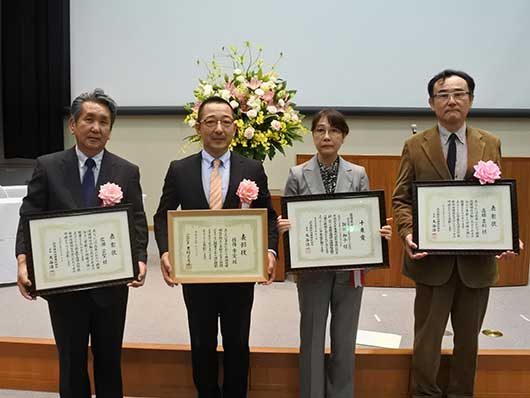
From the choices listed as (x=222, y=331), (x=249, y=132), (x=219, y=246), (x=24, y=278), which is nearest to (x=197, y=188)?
(x=219, y=246)

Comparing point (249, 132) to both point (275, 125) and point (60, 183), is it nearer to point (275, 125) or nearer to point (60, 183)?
point (275, 125)

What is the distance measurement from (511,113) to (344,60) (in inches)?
69.7

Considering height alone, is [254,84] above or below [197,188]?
above

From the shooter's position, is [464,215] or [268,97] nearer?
[464,215]

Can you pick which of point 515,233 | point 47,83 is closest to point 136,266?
point 515,233

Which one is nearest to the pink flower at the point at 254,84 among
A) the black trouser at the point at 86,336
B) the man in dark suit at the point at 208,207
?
the man in dark suit at the point at 208,207

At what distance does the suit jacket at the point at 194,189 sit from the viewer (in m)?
1.93

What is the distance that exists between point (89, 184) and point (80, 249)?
244 millimetres

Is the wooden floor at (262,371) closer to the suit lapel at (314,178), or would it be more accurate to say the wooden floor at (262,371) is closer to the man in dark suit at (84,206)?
the man in dark suit at (84,206)

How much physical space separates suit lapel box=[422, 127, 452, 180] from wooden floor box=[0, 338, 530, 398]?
0.86m

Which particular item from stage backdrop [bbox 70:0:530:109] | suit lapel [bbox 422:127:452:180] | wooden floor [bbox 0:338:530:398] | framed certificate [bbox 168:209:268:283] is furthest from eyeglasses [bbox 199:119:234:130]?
stage backdrop [bbox 70:0:530:109]

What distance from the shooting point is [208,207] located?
193 cm

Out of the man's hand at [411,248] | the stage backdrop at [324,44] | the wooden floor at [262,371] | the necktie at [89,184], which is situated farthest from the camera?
the stage backdrop at [324,44]

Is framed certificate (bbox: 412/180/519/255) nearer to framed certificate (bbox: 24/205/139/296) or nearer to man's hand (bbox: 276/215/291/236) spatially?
man's hand (bbox: 276/215/291/236)
